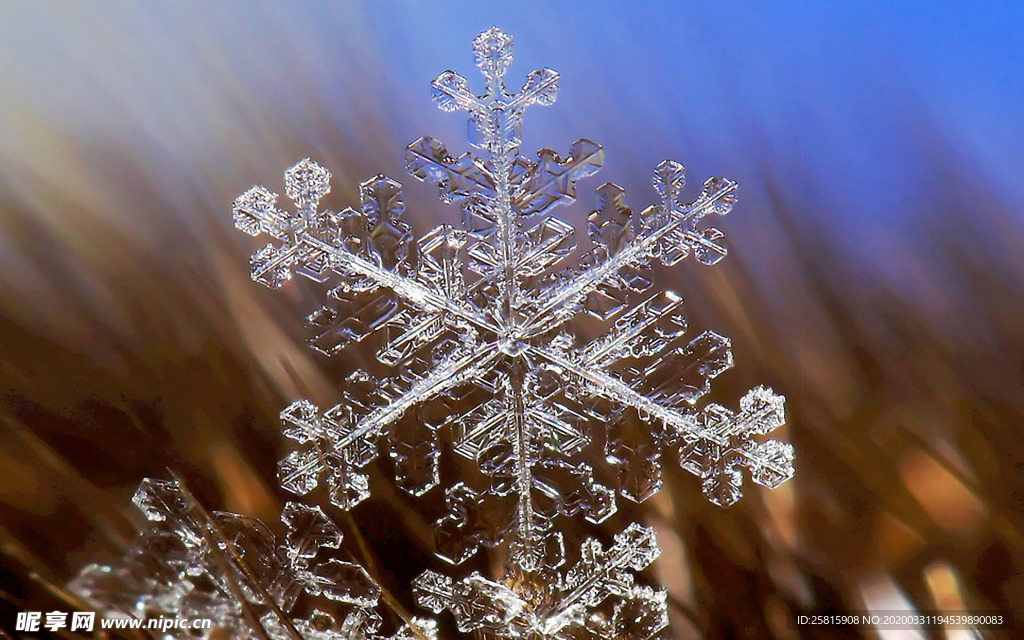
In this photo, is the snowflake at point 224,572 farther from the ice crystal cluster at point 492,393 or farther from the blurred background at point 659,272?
the blurred background at point 659,272

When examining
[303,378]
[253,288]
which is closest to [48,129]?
[253,288]

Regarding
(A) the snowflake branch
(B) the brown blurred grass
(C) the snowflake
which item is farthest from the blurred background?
(A) the snowflake branch

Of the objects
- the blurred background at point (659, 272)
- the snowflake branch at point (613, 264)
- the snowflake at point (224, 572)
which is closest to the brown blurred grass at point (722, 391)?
the blurred background at point (659, 272)

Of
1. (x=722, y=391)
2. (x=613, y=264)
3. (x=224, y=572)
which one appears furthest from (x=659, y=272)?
(x=224, y=572)

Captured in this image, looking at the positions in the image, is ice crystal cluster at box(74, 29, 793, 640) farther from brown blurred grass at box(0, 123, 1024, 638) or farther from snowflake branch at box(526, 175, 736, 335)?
brown blurred grass at box(0, 123, 1024, 638)

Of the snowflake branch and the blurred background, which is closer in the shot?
the snowflake branch

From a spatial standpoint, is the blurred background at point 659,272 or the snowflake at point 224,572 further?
the blurred background at point 659,272

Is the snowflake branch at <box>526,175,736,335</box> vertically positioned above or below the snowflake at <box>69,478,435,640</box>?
above
